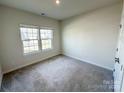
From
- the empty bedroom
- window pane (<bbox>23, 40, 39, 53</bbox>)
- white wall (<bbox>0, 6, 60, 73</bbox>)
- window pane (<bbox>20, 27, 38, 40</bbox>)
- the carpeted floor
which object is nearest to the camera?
the carpeted floor

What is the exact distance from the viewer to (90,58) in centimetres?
347

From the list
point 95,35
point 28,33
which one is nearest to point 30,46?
point 28,33

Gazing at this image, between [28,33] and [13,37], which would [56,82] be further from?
[28,33]

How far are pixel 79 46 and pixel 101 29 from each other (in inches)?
53.5

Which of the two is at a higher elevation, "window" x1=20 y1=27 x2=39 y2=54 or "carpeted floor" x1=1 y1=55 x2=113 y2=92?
"window" x1=20 y1=27 x2=39 y2=54

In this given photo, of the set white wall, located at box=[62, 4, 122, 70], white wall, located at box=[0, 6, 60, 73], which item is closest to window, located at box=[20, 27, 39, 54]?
white wall, located at box=[0, 6, 60, 73]

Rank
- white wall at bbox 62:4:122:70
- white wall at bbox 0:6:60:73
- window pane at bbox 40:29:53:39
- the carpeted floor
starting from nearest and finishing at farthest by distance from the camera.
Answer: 1. the carpeted floor
2. white wall at bbox 0:6:60:73
3. white wall at bbox 62:4:122:70
4. window pane at bbox 40:29:53:39

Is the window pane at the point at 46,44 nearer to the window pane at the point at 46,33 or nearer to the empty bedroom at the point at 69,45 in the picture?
the empty bedroom at the point at 69,45

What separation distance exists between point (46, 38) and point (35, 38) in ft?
2.26

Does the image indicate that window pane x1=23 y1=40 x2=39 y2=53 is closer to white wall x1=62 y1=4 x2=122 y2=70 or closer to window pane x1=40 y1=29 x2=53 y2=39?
window pane x1=40 y1=29 x2=53 y2=39

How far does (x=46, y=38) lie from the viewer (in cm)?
410

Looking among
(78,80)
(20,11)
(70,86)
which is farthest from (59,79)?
(20,11)

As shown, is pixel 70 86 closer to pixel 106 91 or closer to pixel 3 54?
pixel 106 91

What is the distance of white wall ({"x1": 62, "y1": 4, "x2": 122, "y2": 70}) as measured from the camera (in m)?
2.67
